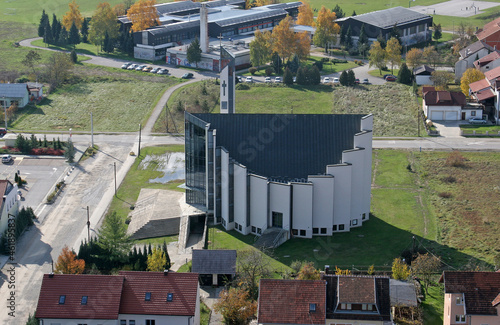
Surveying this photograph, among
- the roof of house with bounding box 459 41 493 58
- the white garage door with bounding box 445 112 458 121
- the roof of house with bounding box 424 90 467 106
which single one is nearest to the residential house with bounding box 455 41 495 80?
the roof of house with bounding box 459 41 493 58

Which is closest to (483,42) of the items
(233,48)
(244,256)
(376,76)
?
(376,76)

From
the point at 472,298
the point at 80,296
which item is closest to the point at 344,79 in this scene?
the point at 472,298

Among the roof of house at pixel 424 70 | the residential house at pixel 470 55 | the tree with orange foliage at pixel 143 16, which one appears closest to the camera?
the roof of house at pixel 424 70

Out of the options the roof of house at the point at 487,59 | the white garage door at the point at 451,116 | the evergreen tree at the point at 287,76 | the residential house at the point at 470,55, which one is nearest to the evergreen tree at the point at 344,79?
the evergreen tree at the point at 287,76

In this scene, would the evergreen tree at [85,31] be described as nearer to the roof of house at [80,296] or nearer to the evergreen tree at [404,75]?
the evergreen tree at [404,75]

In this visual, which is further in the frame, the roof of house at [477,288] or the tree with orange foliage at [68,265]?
the tree with orange foliage at [68,265]

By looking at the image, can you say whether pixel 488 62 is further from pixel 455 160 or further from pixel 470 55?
pixel 455 160
